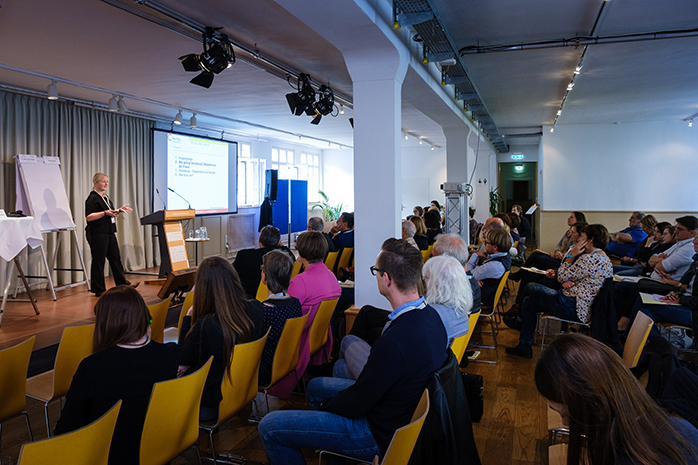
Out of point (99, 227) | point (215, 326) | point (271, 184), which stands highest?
point (271, 184)

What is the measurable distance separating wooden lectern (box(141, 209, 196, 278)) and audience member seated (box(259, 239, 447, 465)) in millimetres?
5511

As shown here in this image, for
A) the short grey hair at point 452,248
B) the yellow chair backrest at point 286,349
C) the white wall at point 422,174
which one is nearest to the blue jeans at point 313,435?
the yellow chair backrest at point 286,349

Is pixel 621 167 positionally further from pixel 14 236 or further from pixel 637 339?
pixel 14 236

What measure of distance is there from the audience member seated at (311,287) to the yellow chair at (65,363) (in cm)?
126

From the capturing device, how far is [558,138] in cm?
1190

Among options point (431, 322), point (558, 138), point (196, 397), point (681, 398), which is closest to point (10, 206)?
point (196, 397)

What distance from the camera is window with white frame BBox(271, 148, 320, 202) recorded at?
14.5 meters

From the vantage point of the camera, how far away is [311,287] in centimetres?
348

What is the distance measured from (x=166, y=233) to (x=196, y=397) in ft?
18.1

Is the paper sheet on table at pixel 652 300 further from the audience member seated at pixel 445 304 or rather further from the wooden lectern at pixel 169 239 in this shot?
the wooden lectern at pixel 169 239

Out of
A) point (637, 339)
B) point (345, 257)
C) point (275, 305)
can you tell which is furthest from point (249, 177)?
point (637, 339)

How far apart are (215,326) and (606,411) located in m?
1.78

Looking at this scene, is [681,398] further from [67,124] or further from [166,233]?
[67,124]

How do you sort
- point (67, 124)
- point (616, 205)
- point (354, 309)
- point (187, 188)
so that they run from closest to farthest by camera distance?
point (354, 309)
point (67, 124)
point (187, 188)
point (616, 205)
